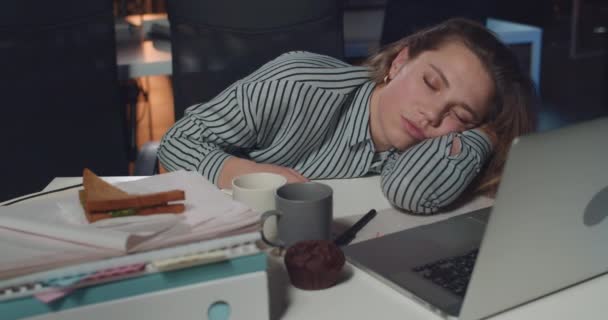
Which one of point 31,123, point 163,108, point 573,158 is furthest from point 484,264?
point 163,108

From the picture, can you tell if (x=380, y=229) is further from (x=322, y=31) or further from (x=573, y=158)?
(x=322, y=31)

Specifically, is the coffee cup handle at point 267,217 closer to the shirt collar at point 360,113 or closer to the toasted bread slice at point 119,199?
the toasted bread slice at point 119,199

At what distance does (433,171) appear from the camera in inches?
45.7

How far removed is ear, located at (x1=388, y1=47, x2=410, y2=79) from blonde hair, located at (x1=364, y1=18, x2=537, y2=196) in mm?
12

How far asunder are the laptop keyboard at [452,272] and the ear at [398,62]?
565 millimetres

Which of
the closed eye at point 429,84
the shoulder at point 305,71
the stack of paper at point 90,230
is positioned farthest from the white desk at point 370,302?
the shoulder at point 305,71

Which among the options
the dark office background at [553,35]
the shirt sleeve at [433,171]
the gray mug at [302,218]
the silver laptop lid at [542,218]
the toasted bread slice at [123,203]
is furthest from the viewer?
the dark office background at [553,35]

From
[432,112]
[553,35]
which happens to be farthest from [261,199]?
[553,35]

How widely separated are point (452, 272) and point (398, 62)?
649mm

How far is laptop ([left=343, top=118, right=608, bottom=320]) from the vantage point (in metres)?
0.62

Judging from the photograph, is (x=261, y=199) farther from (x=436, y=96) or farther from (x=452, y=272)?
(x=436, y=96)

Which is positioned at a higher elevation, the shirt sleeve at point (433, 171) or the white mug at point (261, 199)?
the white mug at point (261, 199)

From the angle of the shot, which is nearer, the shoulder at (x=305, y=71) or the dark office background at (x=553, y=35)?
the shoulder at (x=305, y=71)

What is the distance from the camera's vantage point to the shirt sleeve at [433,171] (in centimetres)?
107
